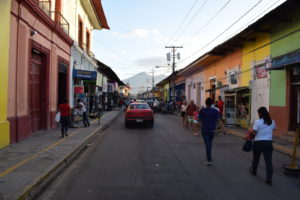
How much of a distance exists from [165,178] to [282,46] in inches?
362

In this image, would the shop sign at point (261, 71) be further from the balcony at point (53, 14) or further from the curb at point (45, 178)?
the balcony at point (53, 14)

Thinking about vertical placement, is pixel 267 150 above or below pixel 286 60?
below

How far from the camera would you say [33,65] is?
11648 millimetres

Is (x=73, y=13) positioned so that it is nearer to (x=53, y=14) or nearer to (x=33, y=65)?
(x=53, y=14)

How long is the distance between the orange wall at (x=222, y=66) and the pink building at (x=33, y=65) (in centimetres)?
1039

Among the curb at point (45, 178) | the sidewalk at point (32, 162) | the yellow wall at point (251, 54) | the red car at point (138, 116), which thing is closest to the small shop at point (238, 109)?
the yellow wall at point (251, 54)

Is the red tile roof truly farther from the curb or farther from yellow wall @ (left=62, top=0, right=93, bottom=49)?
the curb

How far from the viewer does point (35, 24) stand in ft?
35.7

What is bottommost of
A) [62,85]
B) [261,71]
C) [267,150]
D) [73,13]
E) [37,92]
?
[267,150]

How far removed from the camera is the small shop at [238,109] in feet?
51.7

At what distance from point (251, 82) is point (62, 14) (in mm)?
10866

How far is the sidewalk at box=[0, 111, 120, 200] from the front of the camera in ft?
15.9

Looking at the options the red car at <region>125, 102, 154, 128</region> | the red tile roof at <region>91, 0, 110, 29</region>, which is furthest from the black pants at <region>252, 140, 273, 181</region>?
the red tile roof at <region>91, 0, 110, 29</region>

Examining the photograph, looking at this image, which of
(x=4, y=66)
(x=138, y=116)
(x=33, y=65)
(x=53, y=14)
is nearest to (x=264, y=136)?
(x=4, y=66)
